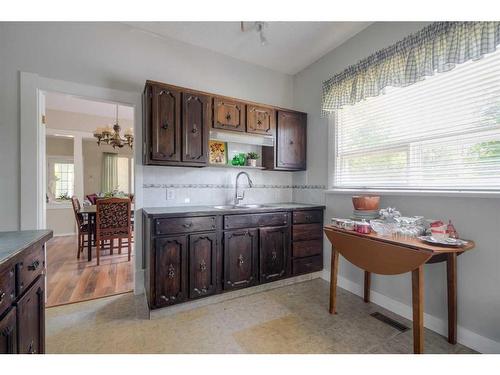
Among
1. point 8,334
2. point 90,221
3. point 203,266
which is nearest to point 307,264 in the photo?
point 203,266

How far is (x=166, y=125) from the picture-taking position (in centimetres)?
226

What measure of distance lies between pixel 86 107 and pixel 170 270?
177 inches

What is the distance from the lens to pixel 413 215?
200cm

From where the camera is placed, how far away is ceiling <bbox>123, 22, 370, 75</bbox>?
94.0 inches

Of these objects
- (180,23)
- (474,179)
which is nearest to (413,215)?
(474,179)

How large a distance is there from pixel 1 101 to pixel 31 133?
0.31 m

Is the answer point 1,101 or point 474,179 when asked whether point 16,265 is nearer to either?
point 1,101

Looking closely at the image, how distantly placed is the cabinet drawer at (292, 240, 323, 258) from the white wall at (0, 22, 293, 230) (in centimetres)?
174

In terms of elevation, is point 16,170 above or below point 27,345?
above

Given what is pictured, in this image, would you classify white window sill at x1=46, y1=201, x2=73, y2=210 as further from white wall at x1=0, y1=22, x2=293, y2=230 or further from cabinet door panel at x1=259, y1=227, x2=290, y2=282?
cabinet door panel at x1=259, y1=227, x2=290, y2=282

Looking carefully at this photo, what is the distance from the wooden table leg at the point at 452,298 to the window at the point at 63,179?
6840 millimetres

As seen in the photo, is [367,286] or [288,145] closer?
[367,286]

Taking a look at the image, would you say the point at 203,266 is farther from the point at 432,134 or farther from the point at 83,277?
the point at 432,134
